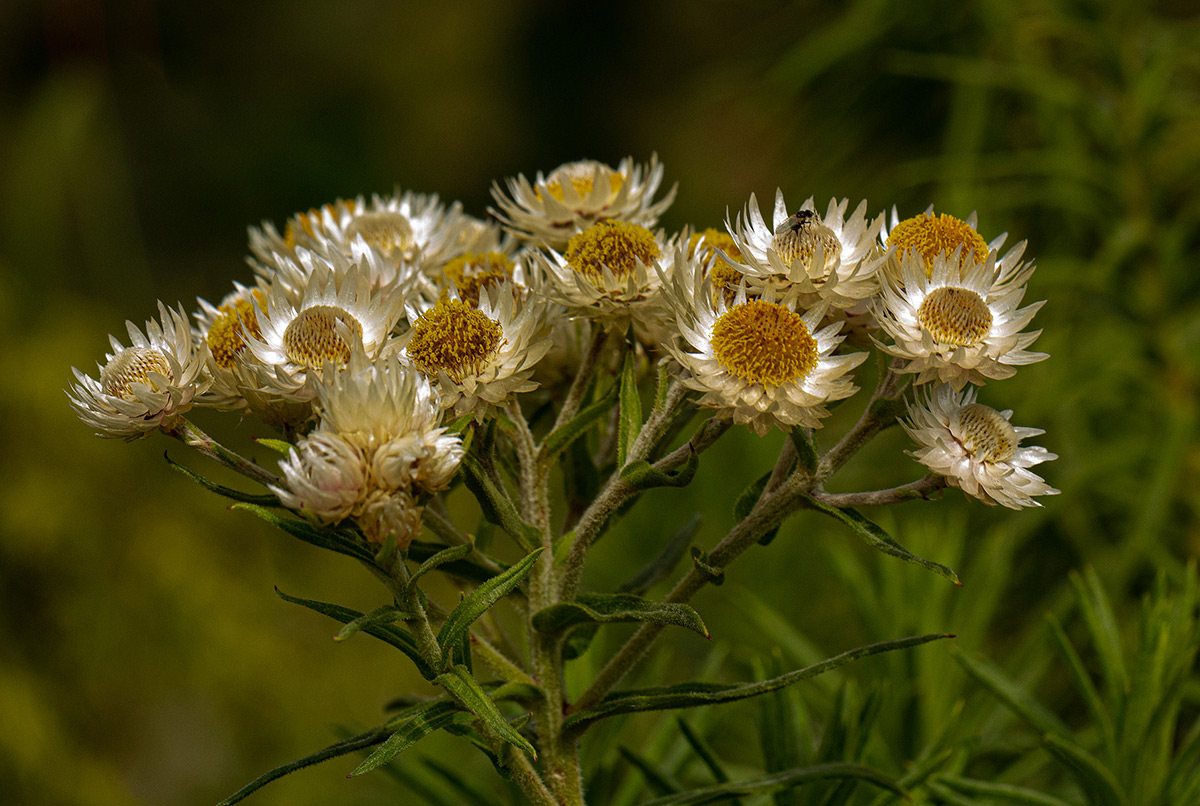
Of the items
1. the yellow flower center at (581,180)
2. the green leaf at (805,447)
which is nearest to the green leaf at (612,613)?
the green leaf at (805,447)

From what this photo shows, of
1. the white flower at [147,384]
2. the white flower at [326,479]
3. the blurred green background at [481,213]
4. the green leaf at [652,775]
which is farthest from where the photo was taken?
the blurred green background at [481,213]

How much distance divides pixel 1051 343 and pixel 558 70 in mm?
2655

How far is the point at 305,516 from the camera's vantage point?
0.46 meters

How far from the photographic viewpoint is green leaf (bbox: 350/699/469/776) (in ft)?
1.51

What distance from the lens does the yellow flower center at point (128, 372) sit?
57cm

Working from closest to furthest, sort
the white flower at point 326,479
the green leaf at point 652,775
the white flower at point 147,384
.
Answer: the white flower at point 326,479, the white flower at point 147,384, the green leaf at point 652,775

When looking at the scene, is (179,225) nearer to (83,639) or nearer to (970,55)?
(83,639)

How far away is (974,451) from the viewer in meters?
0.52

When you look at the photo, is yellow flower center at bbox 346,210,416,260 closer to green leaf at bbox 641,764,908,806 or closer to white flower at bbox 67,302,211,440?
white flower at bbox 67,302,211,440

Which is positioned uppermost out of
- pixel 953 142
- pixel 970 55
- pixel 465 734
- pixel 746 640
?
pixel 970 55

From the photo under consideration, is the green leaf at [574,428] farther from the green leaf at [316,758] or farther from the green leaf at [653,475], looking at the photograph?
the green leaf at [316,758]

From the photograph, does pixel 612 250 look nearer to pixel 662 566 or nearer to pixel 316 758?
pixel 662 566

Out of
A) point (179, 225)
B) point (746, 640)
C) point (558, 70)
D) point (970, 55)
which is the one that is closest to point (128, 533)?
point (746, 640)

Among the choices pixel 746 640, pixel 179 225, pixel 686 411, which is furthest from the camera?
pixel 179 225
